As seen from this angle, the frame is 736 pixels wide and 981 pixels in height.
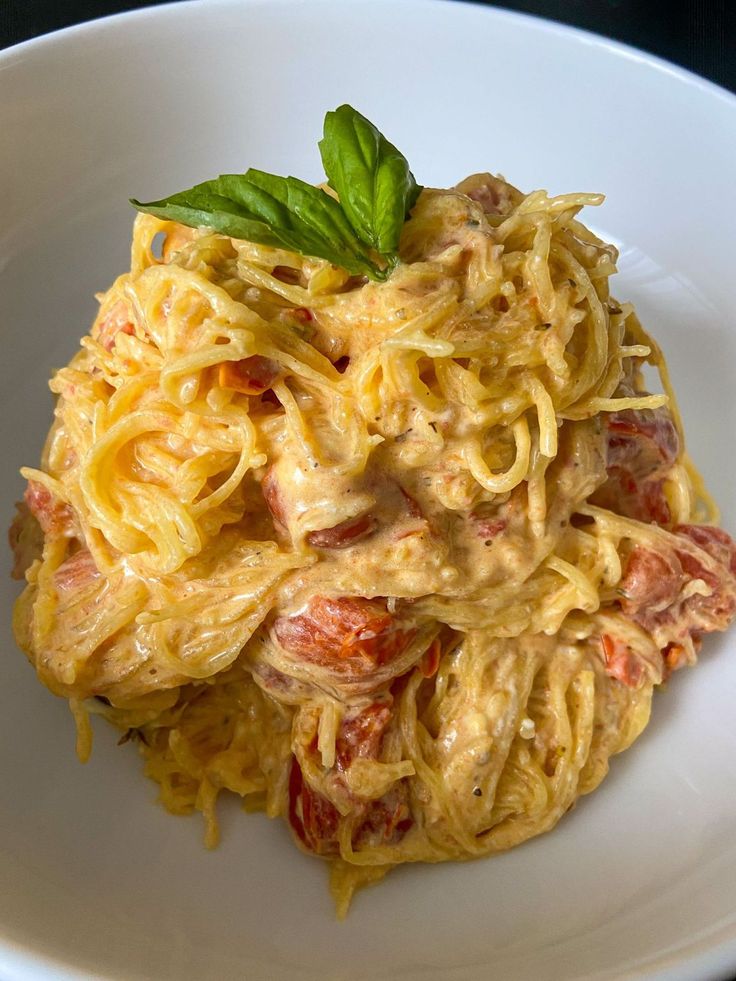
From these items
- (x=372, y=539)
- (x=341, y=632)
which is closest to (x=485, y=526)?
(x=372, y=539)

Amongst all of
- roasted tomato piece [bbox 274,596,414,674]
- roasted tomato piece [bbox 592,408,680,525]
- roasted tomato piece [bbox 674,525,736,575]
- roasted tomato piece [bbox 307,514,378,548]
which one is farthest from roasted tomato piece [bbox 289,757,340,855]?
roasted tomato piece [bbox 674,525,736,575]

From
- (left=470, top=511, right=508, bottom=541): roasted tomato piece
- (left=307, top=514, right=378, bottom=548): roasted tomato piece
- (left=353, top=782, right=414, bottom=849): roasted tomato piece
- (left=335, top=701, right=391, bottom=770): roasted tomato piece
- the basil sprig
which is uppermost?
the basil sprig

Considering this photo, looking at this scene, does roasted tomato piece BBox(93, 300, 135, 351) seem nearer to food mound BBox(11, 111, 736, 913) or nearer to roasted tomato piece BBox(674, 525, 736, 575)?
food mound BBox(11, 111, 736, 913)

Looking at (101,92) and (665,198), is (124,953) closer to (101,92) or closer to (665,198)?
(101,92)

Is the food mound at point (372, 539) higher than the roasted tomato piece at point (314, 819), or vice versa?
the food mound at point (372, 539)

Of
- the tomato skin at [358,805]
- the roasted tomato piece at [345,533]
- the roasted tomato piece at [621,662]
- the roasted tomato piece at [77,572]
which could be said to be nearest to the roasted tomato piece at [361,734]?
the tomato skin at [358,805]

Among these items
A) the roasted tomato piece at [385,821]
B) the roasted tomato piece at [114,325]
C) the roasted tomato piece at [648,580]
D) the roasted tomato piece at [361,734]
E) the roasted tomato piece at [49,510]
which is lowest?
the roasted tomato piece at [385,821]

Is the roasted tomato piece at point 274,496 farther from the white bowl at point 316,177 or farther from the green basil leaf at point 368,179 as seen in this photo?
the white bowl at point 316,177

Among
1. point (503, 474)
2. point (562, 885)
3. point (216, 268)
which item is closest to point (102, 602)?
point (216, 268)
